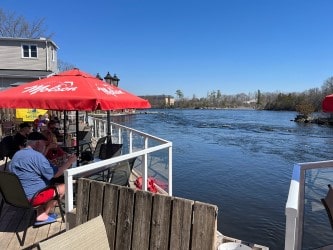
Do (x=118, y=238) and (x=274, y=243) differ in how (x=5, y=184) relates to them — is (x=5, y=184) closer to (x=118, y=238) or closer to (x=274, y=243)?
(x=118, y=238)

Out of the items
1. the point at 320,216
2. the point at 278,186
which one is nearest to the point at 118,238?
the point at 320,216

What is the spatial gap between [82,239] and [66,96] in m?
2.11

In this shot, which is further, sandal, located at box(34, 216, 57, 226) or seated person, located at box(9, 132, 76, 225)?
sandal, located at box(34, 216, 57, 226)

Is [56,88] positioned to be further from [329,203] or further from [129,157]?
[329,203]

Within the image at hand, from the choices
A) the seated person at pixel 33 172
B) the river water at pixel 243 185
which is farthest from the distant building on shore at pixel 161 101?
the seated person at pixel 33 172

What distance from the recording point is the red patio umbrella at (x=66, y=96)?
3.81 meters

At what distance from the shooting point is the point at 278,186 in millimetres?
13078

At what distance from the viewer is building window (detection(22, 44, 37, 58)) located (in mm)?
27406

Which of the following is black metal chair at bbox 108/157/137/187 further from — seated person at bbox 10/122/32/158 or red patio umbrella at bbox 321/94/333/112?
seated person at bbox 10/122/32/158

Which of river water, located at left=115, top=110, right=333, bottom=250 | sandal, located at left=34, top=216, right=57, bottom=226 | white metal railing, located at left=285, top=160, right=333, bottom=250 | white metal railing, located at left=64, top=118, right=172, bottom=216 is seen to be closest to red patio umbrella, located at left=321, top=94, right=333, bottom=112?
white metal railing, located at left=285, top=160, right=333, bottom=250

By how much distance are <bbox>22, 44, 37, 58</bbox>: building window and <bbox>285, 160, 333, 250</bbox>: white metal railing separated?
2781 centimetres

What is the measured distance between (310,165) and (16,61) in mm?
28094

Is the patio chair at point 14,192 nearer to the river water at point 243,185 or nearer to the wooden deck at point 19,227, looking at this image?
the wooden deck at point 19,227

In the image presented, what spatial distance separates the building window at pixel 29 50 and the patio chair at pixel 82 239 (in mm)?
27829
